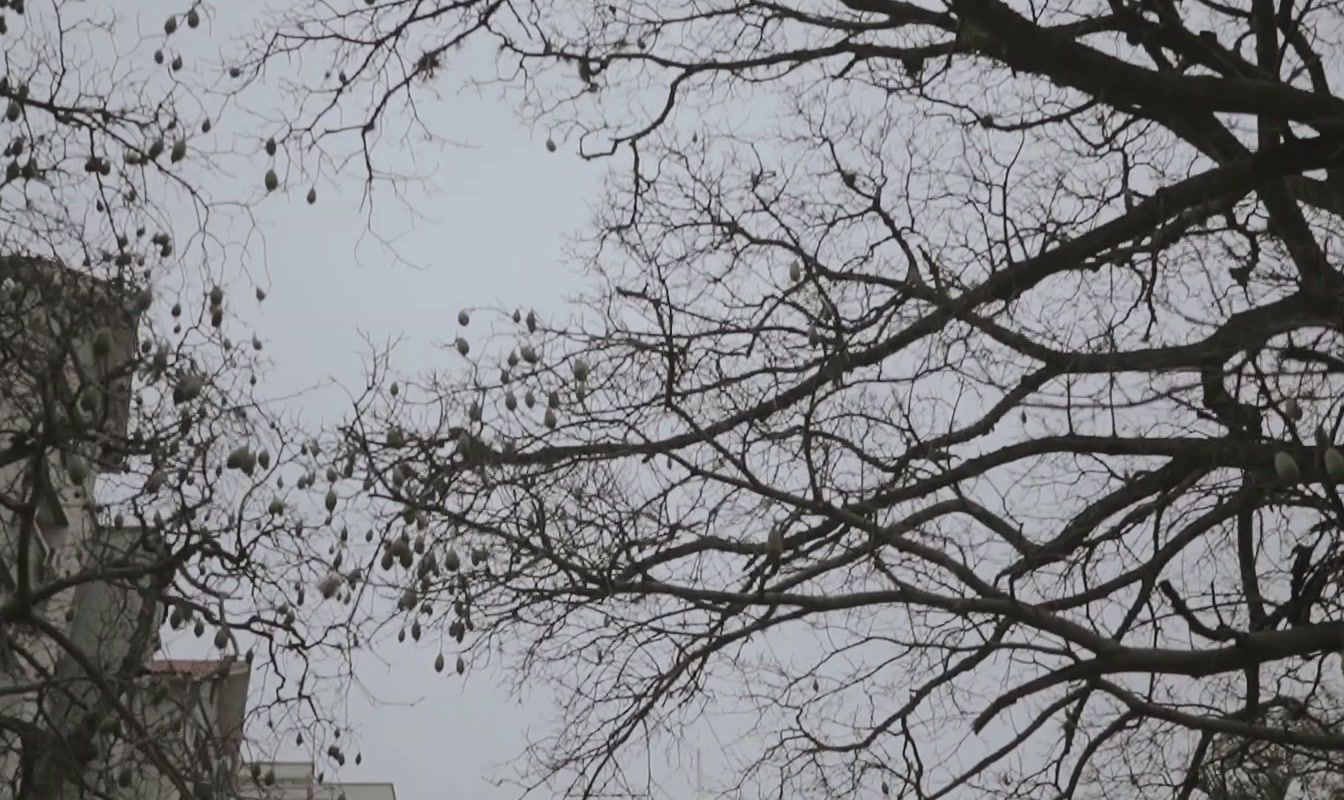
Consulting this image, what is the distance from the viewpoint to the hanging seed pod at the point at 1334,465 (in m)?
4.77

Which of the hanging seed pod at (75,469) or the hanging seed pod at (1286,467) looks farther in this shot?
the hanging seed pod at (1286,467)

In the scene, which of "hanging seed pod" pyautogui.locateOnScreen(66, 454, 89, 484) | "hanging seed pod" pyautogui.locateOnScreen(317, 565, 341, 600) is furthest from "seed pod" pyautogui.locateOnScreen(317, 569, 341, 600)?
"hanging seed pod" pyautogui.locateOnScreen(66, 454, 89, 484)

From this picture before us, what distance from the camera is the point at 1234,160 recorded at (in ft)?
20.4

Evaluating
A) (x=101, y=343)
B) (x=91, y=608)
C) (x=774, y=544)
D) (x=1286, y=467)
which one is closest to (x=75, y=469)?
(x=101, y=343)

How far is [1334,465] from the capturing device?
4.79m

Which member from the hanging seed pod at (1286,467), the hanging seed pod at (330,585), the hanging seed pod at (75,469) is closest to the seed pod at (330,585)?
the hanging seed pod at (330,585)

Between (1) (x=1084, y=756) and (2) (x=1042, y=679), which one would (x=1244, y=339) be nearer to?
(2) (x=1042, y=679)

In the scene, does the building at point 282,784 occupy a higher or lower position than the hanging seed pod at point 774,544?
lower

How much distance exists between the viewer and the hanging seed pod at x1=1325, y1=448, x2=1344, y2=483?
4.77 meters

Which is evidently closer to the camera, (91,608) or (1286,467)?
(1286,467)

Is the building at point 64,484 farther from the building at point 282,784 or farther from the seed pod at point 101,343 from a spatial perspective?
the building at point 282,784

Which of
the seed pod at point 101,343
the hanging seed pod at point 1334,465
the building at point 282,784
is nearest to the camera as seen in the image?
the seed pod at point 101,343

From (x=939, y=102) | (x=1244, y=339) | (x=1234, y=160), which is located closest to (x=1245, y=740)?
(x=1244, y=339)

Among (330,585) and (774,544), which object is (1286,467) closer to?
(774,544)
